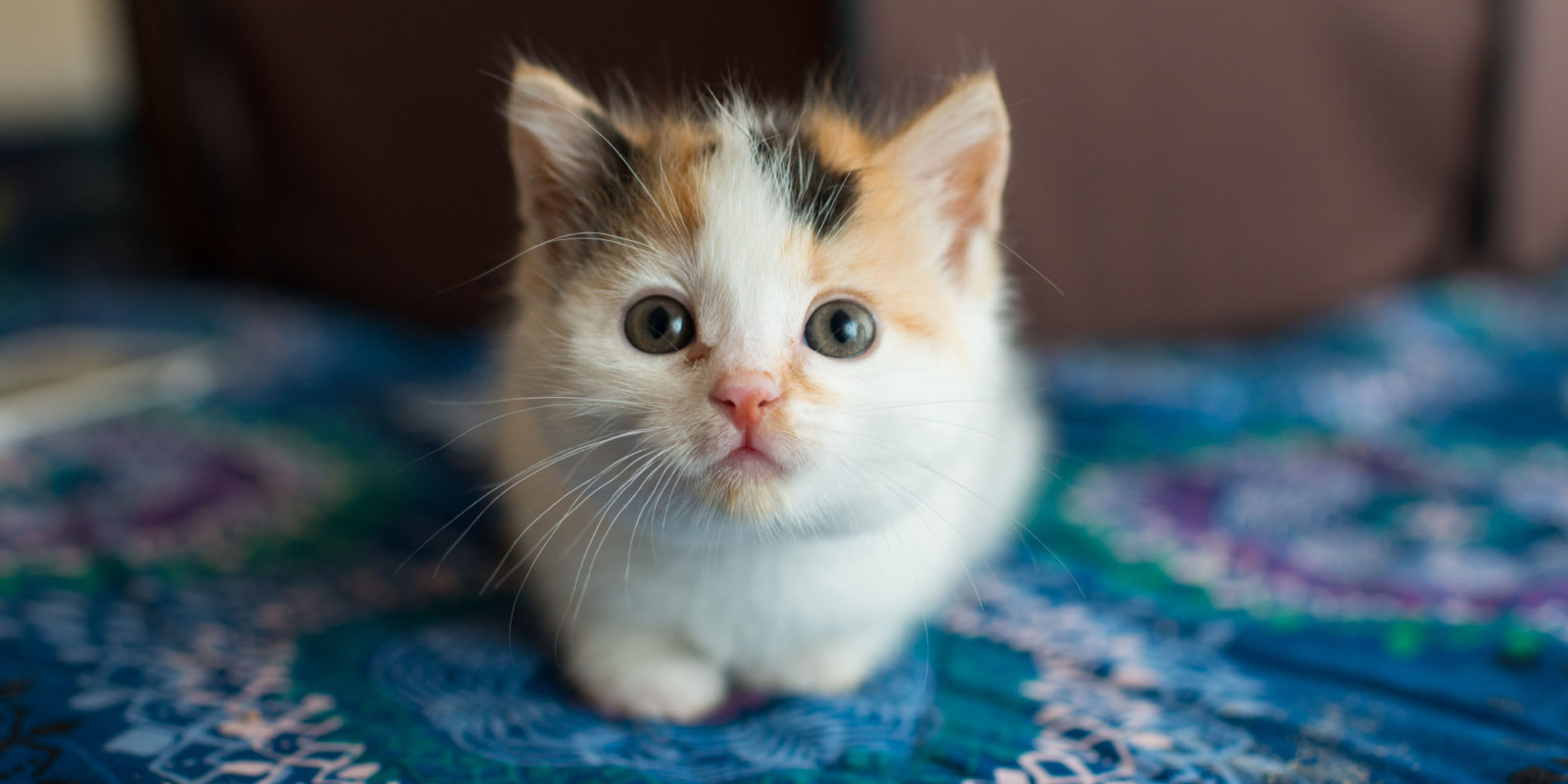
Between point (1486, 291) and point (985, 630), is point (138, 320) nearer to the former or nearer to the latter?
point (985, 630)

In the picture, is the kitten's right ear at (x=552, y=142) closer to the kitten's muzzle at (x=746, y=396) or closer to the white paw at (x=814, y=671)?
the kitten's muzzle at (x=746, y=396)

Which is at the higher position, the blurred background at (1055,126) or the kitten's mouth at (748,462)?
the blurred background at (1055,126)

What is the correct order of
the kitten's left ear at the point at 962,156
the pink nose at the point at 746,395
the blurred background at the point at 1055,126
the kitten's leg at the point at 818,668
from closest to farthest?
1. the pink nose at the point at 746,395
2. the kitten's left ear at the point at 962,156
3. the kitten's leg at the point at 818,668
4. the blurred background at the point at 1055,126

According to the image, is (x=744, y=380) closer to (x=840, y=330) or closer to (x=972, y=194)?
(x=840, y=330)

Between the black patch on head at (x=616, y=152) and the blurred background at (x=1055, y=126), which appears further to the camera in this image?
the blurred background at (x=1055, y=126)

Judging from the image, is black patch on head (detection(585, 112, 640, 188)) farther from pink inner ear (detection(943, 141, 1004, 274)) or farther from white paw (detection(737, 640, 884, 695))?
white paw (detection(737, 640, 884, 695))

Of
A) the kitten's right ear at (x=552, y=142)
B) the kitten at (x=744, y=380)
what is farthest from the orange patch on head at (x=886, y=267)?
the kitten's right ear at (x=552, y=142)
